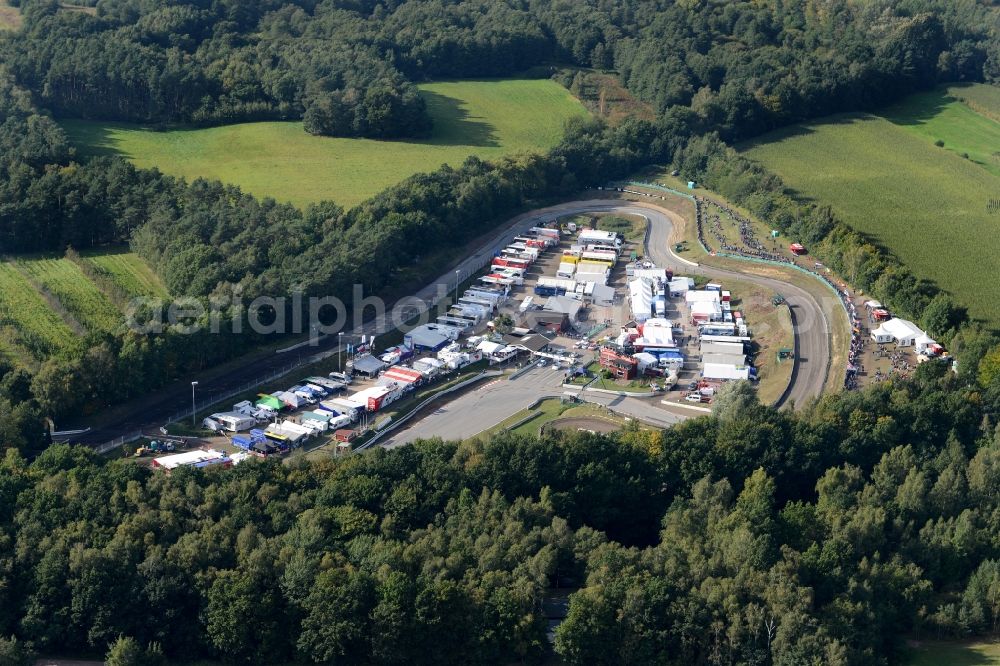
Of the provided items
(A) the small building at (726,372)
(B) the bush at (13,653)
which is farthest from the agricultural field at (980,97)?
(B) the bush at (13,653)

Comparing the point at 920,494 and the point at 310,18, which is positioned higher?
the point at 310,18

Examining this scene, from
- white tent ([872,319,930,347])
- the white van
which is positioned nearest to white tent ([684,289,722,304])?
white tent ([872,319,930,347])

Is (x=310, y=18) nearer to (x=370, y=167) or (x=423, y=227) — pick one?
(x=370, y=167)

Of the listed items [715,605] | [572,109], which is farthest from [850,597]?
[572,109]

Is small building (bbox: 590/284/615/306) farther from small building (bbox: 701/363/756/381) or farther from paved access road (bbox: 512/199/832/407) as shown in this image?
small building (bbox: 701/363/756/381)

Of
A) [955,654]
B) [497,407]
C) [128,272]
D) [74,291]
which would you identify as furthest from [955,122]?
[74,291]

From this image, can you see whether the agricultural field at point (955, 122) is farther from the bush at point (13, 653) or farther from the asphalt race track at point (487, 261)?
the bush at point (13, 653)

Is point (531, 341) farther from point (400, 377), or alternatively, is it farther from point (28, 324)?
point (28, 324)
